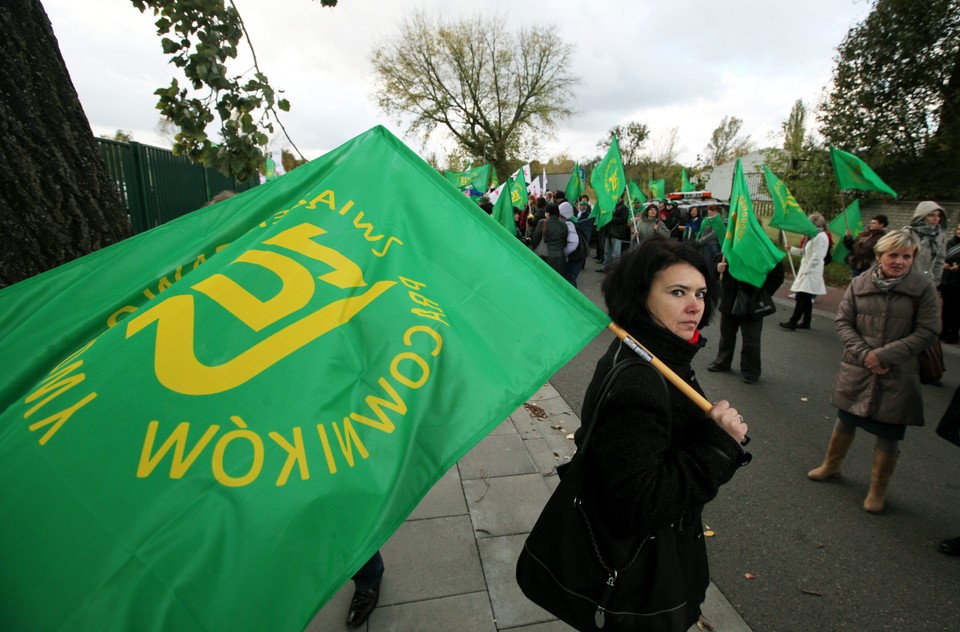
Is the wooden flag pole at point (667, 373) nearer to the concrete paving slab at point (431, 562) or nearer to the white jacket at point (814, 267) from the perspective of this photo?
the concrete paving slab at point (431, 562)

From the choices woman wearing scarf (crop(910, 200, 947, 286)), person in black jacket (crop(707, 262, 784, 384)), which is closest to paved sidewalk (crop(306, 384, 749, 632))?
person in black jacket (crop(707, 262, 784, 384))

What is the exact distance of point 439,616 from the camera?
2453 mm

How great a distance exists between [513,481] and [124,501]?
3.03m

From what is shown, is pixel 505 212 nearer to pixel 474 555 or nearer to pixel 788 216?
pixel 788 216

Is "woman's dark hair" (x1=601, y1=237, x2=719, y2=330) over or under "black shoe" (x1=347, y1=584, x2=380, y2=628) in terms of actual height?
over

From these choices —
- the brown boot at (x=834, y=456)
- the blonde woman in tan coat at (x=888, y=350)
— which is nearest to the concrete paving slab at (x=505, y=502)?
the brown boot at (x=834, y=456)

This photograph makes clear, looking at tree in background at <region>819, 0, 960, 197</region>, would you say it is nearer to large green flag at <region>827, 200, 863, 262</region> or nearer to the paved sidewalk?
large green flag at <region>827, 200, 863, 262</region>

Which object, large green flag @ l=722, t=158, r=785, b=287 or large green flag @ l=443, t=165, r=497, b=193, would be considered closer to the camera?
large green flag @ l=722, t=158, r=785, b=287

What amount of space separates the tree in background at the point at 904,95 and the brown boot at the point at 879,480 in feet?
43.8

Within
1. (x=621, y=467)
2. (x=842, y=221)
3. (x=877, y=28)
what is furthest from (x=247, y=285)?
(x=877, y=28)

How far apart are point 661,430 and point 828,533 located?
266 centimetres

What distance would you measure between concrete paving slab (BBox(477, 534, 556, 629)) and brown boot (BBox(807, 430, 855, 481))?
240cm

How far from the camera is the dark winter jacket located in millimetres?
1403

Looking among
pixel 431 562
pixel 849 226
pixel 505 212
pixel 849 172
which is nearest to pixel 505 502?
pixel 431 562
